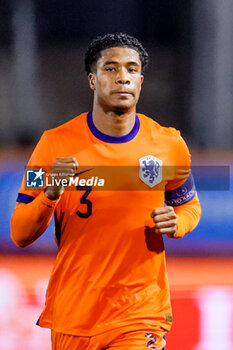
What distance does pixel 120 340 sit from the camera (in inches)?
82.5

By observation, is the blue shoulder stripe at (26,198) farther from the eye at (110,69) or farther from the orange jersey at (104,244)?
the eye at (110,69)

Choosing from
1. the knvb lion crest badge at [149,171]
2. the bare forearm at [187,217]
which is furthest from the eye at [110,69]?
the bare forearm at [187,217]

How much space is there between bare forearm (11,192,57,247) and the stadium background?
252 cm

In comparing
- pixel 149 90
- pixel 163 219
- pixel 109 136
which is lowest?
pixel 163 219

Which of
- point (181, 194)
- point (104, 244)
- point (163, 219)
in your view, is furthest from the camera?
point (181, 194)

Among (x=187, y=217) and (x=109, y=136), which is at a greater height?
(x=109, y=136)

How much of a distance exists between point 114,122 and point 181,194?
0.41 metres

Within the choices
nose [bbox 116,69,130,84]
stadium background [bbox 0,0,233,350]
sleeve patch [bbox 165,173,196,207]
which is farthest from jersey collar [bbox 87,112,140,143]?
stadium background [bbox 0,0,233,350]

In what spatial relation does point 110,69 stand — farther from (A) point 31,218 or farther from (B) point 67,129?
(A) point 31,218

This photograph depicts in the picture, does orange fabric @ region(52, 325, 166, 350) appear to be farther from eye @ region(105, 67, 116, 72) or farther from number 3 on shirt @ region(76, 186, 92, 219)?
eye @ region(105, 67, 116, 72)

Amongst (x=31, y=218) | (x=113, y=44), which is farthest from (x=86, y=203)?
(x=113, y=44)

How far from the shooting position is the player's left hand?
2037 mm

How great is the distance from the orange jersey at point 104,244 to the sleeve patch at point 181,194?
0.14 metres

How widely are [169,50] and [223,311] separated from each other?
4.67m
